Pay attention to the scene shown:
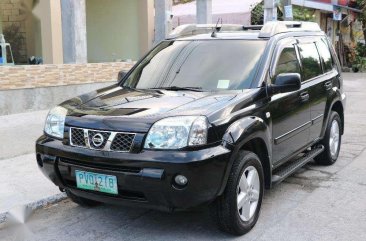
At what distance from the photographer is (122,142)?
3.84 metres

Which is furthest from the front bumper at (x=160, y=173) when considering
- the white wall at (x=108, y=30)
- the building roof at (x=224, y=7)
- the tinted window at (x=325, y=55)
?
the building roof at (x=224, y=7)

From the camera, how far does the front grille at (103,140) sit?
12.6 feet

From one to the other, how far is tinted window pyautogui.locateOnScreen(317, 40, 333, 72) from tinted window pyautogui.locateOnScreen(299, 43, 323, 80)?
0.20 m

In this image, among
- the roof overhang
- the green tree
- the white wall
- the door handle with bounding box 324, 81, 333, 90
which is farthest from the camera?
the green tree

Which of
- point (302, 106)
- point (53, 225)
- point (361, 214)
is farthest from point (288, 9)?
point (53, 225)

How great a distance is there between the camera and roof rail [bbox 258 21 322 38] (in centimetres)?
510

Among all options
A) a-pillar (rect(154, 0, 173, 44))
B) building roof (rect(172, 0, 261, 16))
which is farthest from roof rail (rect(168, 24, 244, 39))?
building roof (rect(172, 0, 261, 16))

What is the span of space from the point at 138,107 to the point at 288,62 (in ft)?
Answer: 6.44

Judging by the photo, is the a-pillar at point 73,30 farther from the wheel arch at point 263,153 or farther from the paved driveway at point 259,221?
the wheel arch at point 263,153

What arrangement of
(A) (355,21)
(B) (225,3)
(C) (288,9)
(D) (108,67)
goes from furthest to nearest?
(A) (355,21) → (B) (225,3) → (C) (288,9) → (D) (108,67)

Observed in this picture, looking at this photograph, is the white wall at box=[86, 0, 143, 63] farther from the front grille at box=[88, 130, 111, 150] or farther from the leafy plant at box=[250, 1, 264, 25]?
the front grille at box=[88, 130, 111, 150]

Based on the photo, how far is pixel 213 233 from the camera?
4.29 metres

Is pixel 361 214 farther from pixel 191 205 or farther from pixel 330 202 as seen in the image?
pixel 191 205

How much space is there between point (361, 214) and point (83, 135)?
275cm
